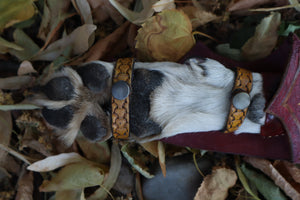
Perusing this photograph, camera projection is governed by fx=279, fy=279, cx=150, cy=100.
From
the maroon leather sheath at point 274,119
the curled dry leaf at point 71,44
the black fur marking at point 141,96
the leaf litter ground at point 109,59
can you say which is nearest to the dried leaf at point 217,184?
the leaf litter ground at point 109,59

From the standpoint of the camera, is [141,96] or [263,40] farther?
[263,40]

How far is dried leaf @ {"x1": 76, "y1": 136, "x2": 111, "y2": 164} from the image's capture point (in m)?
0.93

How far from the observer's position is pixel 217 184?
0.89 meters

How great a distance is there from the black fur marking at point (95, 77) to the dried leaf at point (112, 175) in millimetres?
300

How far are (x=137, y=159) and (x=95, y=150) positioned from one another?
15 cm

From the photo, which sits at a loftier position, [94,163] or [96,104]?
[96,104]

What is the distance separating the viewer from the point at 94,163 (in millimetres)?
930

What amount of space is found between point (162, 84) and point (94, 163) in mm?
399

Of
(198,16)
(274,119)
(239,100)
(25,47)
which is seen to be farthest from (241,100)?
(25,47)

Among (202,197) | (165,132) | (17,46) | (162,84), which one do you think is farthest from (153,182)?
(17,46)

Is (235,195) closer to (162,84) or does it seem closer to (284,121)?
(284,121)

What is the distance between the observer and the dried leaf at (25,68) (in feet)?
2.84

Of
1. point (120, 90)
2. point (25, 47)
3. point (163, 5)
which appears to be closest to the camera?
point (120, 90)

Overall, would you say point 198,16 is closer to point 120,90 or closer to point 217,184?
point 120,90
